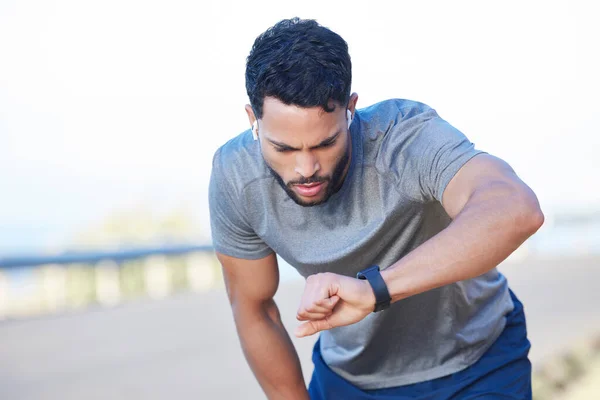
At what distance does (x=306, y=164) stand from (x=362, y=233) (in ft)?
1.31

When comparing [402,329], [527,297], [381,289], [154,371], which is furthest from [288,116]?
[527,297]

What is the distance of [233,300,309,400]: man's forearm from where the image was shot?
340 cm

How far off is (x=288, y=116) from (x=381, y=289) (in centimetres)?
63

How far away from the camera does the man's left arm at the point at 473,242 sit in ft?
7.45

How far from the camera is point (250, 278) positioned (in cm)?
329

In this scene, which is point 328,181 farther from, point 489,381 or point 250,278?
point 489,381

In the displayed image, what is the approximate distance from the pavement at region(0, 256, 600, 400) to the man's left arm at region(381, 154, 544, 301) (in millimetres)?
4162

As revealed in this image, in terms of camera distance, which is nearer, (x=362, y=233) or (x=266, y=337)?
(x=362, y=233)

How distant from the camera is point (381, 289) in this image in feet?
7.44

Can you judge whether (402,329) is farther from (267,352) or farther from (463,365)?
(267,352)

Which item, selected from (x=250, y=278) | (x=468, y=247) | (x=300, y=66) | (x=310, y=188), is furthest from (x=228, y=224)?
(x=468, y=247)

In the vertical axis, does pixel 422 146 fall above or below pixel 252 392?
above

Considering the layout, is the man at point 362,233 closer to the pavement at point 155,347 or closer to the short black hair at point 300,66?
the short black hair at point 300,66

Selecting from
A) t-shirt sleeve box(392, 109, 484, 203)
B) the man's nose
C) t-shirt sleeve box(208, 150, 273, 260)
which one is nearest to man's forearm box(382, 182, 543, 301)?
t-shirt sleeve box(392, 109, 484, 203)
